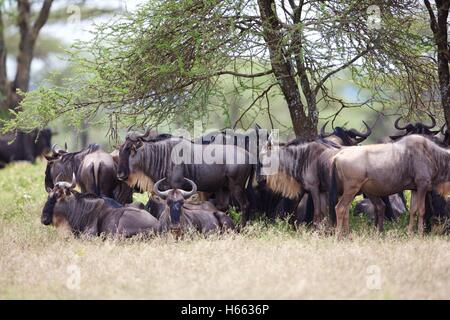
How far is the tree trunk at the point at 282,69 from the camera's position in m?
10.4

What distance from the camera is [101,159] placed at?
1066cm

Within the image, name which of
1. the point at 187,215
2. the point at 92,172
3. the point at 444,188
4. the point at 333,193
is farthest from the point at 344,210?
the point at 92,172

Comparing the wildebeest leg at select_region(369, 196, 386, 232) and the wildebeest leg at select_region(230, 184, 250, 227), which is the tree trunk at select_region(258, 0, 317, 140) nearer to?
the wildebeest leg at select_region(230, 184, 250, 227)

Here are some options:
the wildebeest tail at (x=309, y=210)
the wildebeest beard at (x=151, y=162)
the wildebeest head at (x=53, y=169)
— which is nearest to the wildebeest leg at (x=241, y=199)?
the wildebeest tail at (x=309, y=210)

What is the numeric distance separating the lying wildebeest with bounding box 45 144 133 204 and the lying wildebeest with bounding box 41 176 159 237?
0.95 metres

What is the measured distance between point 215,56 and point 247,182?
1.71 metres

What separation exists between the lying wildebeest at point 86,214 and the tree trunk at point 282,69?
8.62ft

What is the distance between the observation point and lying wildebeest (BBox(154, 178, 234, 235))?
907 centimetres

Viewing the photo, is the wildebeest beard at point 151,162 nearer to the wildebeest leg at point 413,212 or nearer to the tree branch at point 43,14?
the wildebeest leg at point 413,212

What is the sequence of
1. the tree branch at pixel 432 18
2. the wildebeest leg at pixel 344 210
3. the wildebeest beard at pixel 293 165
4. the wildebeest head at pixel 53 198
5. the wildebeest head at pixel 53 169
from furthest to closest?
1. the wildebeest head at pixel 53 169
2. the tree branch at pixel 432 18
3. the wildebeest beard at pixel 293 165
4. the wildebeest head at pixel 53 198
5. the wildebeest leg at pixel 344 210

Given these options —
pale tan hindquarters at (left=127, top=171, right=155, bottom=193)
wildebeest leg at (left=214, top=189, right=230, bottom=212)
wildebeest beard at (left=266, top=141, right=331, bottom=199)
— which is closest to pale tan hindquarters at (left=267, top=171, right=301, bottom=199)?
wildebeest beard at (left=266, top=141, right=331, bottom=199)

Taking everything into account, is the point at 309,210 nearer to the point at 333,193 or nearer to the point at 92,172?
the point at 333,193

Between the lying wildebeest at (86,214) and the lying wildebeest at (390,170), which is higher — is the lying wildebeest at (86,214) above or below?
below

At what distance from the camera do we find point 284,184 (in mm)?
10094
